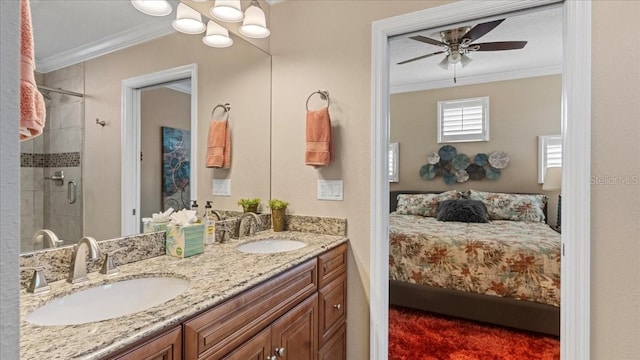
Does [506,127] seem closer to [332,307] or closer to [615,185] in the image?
[615,185]

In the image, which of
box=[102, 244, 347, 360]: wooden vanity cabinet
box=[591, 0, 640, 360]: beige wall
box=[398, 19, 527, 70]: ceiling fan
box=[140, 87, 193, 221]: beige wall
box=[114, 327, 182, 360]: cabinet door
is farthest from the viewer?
box=[398, 19, 527, 70]: ceiling fan

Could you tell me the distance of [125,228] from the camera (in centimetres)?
136

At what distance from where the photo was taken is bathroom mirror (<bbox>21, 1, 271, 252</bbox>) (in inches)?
43.1

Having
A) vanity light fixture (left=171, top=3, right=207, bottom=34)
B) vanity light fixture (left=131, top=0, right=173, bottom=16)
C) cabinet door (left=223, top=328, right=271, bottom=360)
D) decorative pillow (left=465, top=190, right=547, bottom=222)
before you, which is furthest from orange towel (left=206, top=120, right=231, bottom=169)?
decorative pillow (left=465, top=190, right=547, bottom=222)

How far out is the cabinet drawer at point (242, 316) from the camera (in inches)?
35.3

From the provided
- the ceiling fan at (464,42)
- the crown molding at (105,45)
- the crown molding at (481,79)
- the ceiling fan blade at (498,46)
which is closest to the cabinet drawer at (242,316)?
the crown molding at (105,45)

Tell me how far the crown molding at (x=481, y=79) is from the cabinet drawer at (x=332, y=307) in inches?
150

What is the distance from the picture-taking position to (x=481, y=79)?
448 cm

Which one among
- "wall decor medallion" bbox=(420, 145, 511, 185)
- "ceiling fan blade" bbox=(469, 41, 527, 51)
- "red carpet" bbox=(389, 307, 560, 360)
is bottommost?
"red carpet" bbox=(389, 307, 560, 360)

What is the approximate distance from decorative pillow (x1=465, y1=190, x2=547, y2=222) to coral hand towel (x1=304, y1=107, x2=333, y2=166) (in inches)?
119

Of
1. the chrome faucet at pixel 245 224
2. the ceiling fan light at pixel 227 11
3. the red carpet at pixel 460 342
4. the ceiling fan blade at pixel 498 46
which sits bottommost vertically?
the red carpet at pixel 460 342

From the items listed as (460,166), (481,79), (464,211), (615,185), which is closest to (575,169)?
(615,185)

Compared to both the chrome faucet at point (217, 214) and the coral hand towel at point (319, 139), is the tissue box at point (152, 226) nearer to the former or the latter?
the chrome faucet at point (217, 214)

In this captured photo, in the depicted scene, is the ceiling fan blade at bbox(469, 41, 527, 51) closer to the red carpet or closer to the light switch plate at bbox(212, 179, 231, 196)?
the red carpet
